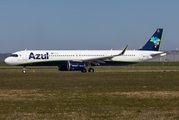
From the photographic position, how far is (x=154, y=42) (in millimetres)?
67188

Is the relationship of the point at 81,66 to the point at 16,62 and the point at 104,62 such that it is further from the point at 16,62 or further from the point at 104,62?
the point at 16,62

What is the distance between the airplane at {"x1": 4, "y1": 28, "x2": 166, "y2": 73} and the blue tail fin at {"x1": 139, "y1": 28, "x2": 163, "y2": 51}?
176 centimetres

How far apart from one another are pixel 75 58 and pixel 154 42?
13644 millimetres

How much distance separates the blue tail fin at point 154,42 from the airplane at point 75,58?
69.1 inches

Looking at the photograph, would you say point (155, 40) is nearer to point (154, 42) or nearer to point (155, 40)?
point (155, 40)

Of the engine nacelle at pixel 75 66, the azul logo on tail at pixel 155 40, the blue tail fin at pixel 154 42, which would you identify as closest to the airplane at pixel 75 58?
the engine nacelle at pixel 75 66

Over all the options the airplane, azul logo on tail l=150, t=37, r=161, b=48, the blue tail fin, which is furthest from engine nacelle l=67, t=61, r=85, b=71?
azul logo on tail l=150, t=37, r=161, b=48

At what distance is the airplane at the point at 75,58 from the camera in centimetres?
5984

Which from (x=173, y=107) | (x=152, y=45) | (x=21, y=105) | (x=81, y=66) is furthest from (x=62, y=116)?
(x=152, y=45)

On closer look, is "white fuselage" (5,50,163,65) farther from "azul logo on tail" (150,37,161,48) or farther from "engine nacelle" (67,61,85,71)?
"engine nacelle" (67,61,85,71)

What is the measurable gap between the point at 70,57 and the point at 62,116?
46.6 metres

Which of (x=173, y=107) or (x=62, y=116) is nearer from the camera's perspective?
(x=62, y=116)

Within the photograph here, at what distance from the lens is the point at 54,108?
17.2 m

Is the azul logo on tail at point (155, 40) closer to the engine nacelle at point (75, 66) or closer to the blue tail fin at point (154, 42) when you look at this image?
the blue tail fin at point (154, 42)
